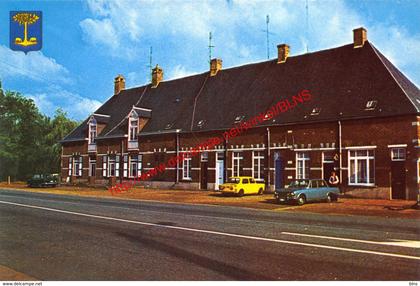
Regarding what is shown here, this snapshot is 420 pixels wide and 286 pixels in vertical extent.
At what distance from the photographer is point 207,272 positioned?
7.05 metres

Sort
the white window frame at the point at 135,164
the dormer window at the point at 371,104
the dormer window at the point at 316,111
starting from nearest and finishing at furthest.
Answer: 1. the dormer window at the point at 371,104
2. the dormer window at the point at 316,111
3. the white window frame at the point at 135,164

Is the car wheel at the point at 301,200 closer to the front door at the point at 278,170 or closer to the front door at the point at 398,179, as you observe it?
the front door at the point at 398,179

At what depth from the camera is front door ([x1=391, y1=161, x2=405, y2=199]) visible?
2358 centimetres

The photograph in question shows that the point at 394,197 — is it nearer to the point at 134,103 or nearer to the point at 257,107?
the point at 257,107

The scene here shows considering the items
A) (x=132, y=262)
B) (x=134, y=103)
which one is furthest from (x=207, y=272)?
(x=134, y=103)

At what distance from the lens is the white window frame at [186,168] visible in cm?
3550

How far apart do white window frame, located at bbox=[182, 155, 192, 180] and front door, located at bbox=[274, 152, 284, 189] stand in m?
8.90

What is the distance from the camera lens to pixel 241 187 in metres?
27.9

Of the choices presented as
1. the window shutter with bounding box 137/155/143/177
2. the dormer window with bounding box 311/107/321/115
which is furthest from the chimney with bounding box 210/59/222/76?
the dormer window with bounding box 311/107/321/115

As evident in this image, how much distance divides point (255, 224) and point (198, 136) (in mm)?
21413

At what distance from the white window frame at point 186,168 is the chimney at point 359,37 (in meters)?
16.5

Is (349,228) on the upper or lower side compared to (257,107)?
lower

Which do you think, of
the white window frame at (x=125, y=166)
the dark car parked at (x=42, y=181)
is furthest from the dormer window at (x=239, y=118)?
the dark car parked at (x=42, y=181)

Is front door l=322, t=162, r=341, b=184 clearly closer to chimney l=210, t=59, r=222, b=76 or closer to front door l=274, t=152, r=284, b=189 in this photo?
front door l=274, t=152, r=284, b=189
